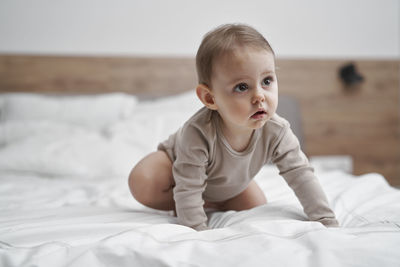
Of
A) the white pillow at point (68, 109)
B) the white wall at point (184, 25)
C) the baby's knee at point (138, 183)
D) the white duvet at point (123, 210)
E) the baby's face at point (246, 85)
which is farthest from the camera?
the white wall at point (184, 25)

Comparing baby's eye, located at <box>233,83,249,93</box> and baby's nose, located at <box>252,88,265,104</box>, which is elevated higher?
baby's eye, located at <box>233,83,249,93</box>

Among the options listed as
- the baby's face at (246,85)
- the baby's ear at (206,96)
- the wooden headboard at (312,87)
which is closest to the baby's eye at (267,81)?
the baby's face at (246,85)

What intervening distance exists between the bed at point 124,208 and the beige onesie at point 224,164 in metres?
0.06

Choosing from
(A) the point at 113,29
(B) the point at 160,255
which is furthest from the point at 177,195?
(A) the point at 113,29

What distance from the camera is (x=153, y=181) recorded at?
0.90 metres

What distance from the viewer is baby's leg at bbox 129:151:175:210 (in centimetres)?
90

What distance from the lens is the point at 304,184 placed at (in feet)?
2.75

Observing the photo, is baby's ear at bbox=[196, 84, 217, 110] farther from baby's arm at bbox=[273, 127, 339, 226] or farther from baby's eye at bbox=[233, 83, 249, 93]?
baby's arm at bbox=[273, 127, 339, 226]

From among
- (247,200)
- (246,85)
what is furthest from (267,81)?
(247,200)

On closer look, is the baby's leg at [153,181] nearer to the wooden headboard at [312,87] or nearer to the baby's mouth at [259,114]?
the baby's mouth at [259,114]

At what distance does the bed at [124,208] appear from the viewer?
0.53 m

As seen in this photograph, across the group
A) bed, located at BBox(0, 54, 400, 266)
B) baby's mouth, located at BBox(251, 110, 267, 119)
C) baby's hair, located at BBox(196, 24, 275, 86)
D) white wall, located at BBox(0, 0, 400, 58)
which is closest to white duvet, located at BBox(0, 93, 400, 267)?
bed, located at BBox(0, 54, 400, 266)

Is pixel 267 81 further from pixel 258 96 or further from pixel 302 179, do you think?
pixel 302 179

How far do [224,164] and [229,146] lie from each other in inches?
2.1
